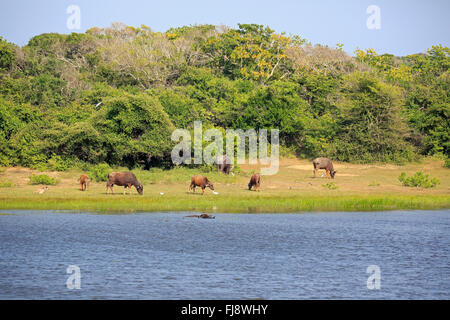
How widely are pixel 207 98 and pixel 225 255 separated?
30461 mm

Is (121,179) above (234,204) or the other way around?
above

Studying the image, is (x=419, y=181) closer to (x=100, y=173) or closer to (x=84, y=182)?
(x=100, y=173)

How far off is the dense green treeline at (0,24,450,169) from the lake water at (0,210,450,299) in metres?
12.7

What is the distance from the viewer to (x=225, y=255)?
59.8ft

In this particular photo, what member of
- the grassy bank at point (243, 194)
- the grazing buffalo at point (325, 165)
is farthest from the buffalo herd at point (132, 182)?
the grazing buffalo at point (325, 165)

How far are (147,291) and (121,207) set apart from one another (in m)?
13.9

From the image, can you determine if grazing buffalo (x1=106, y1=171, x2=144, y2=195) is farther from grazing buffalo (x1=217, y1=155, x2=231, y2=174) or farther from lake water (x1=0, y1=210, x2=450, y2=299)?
grazing buffalo (x1=217, y1=155, x2=231, y2=174)

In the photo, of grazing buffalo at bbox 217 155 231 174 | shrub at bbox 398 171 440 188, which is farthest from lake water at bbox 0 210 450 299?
grazing buffalo at bbox 217 155 231 174

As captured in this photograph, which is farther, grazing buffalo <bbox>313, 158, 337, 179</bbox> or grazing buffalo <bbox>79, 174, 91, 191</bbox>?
grazing buffalo <bbox>313, 158, 337, 179</bbox>

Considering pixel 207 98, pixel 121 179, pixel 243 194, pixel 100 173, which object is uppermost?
pixel 207 98

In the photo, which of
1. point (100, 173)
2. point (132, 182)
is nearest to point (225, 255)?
point (132, 182)

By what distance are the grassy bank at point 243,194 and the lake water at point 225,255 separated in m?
1.74

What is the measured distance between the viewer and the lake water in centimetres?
1426

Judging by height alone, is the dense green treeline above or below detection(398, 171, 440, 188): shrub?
above
